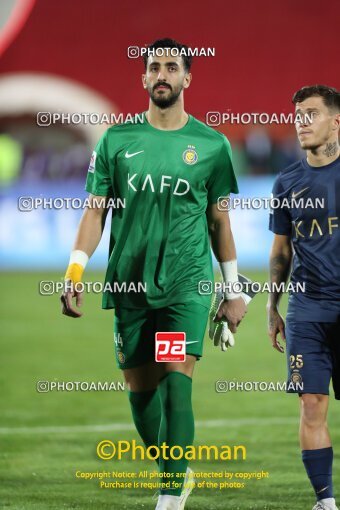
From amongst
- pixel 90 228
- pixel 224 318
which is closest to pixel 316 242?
pixel 224 318

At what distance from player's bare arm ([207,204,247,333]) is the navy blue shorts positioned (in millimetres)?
252

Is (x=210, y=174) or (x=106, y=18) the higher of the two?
(x=106, y=18)

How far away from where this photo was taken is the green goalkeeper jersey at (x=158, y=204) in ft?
14.8

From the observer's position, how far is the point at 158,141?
4.57m

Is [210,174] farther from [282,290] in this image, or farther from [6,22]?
[6,22]

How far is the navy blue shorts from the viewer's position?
4.38 meters

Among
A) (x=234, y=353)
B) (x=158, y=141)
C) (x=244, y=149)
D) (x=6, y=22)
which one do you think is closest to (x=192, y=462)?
(x=158, y=141)

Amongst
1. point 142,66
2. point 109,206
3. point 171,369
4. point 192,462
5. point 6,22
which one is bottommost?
point 192,462

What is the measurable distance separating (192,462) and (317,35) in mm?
2030

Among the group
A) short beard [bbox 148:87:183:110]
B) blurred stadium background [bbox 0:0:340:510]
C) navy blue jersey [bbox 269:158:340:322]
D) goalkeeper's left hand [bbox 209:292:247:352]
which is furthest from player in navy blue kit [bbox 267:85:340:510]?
short beard [bbox 148:87:183:110]

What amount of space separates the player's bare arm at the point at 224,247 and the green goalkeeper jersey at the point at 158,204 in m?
0.04

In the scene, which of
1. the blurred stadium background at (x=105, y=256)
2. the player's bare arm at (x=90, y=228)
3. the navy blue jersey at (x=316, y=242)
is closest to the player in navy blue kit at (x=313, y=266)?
the navy blue jersey at (x=316, y=242)

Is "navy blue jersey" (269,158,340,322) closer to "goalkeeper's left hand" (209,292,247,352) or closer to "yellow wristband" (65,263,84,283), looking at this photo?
"goalkeeper's left hand" (209,292,247,352)

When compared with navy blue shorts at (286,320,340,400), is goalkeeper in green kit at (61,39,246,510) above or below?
above
